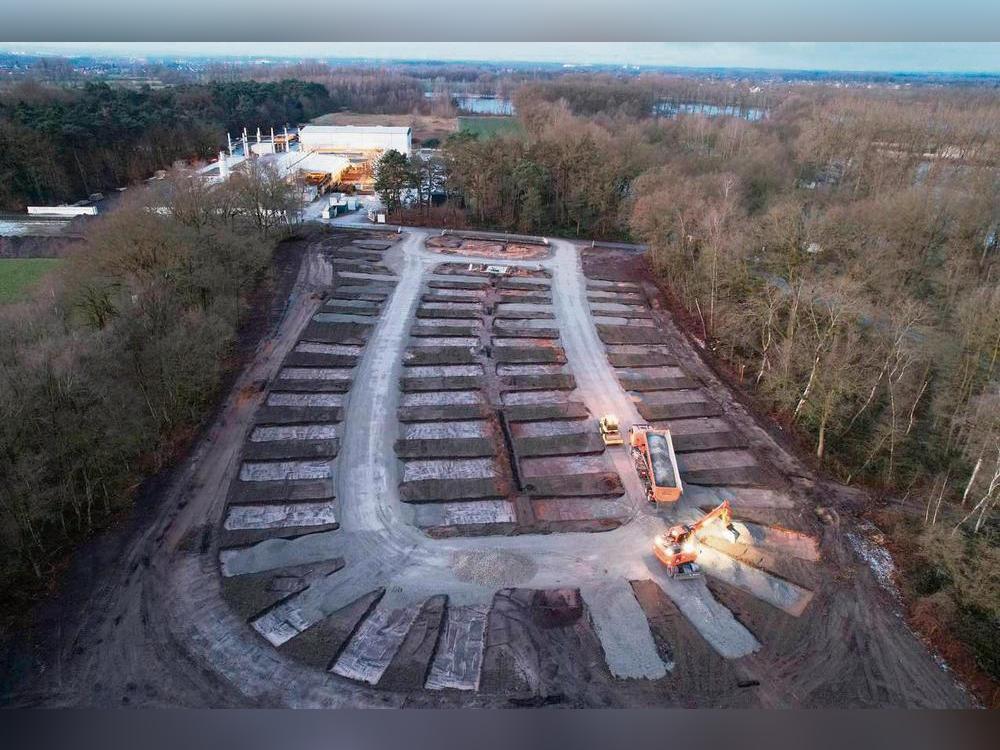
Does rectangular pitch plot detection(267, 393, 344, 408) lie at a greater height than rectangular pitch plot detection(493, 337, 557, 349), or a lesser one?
lesser

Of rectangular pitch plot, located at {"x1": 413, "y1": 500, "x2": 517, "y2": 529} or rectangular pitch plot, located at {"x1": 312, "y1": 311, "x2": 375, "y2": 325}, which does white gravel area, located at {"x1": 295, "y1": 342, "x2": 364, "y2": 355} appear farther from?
rectangular pitch plot, located at {"x1": 413, "y1": 500, "x2": 517, "y2": 529}

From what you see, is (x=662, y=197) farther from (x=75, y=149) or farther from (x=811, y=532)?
(x=75, y=149)

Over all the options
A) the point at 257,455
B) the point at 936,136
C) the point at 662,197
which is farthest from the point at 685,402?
the point at 936,136

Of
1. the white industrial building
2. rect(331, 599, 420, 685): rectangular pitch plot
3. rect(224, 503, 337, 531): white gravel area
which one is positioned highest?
the white industrial building

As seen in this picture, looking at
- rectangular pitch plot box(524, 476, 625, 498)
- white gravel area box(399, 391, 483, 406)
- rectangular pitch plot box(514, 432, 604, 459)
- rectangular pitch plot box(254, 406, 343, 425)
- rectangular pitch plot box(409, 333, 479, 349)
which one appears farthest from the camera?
rectangular pitch plot box(409, 333, 479, 349)

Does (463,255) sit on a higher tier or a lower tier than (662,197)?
lower

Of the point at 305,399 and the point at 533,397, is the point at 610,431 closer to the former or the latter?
the point at 533,397

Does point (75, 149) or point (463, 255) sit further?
point (75, 149)

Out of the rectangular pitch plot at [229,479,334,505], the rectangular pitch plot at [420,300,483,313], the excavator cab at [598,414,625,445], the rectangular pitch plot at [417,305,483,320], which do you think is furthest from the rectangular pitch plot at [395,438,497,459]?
the rectangular pitch plot at [420,300,483,313]

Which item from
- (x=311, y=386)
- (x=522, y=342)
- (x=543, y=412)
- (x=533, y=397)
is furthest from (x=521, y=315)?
(x=311, y=386)
